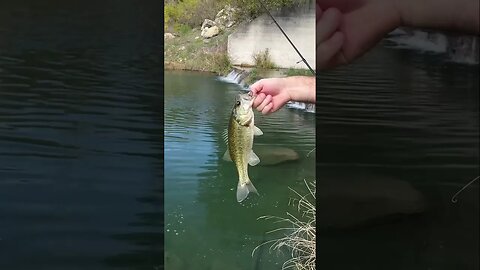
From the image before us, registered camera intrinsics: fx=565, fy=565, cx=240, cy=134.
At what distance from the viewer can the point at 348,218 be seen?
2.17 m

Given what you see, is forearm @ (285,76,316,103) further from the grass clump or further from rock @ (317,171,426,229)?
rock @ (317,171,426,229)

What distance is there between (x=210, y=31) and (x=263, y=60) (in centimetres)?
32

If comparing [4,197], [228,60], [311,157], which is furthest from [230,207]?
[4,197]

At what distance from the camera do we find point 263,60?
2373 mm

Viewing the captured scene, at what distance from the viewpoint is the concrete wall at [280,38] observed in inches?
88.5

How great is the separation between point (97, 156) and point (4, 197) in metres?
0.47

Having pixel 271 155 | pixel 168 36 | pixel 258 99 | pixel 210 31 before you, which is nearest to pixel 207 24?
pixel 210 31

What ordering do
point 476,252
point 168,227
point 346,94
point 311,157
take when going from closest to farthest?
point 476,252, point 346,94, point 311,157, point 168,227

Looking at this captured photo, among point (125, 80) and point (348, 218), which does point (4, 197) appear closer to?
point (125, 80)

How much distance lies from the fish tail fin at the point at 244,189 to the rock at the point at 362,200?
0.31 meters

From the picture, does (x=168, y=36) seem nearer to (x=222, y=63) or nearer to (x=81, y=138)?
(x=222, y=63)

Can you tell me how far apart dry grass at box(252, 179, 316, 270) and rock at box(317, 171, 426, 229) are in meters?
0.11

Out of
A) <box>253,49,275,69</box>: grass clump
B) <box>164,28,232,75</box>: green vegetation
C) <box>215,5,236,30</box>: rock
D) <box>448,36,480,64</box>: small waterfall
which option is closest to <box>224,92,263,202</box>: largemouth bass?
<box>253,49,275,69</box>: grass clump

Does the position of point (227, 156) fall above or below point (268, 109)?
below
